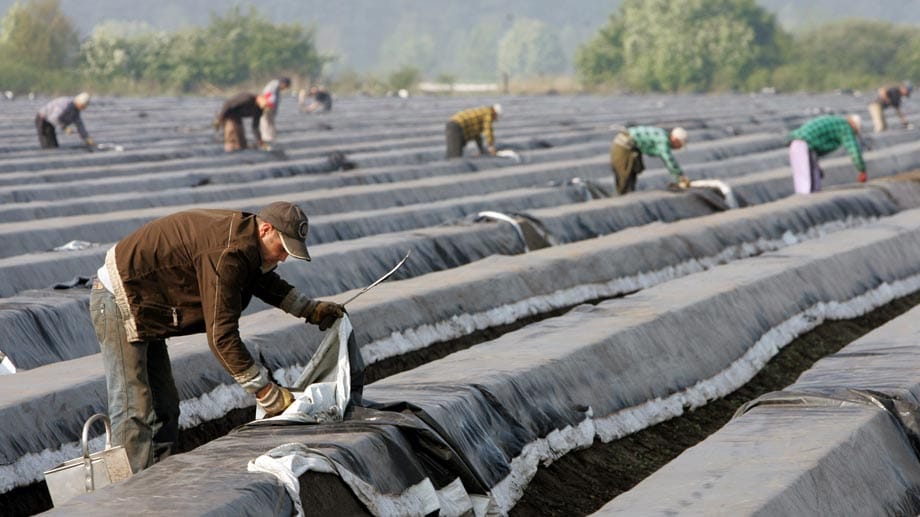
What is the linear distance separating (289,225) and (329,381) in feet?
2.84

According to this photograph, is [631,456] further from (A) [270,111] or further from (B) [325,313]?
(A) [270,111]

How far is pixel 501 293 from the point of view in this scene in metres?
9.66

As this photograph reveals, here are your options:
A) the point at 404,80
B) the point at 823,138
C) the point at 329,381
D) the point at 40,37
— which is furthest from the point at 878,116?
the point at 40,37

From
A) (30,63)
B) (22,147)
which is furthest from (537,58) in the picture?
(22,147)

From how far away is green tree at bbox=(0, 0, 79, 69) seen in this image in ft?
156

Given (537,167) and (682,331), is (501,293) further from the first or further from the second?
(537,167)

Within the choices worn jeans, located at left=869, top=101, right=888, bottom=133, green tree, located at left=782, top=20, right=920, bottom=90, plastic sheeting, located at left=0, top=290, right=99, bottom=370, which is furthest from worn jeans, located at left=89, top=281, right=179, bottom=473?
green tree, located at left=782, top=20, right=920, bottom=90

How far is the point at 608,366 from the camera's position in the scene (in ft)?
24.5

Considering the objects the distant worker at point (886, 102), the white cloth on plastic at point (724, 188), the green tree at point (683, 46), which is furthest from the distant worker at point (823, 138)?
the green tree at point (683, 46)

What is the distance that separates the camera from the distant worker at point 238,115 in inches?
727

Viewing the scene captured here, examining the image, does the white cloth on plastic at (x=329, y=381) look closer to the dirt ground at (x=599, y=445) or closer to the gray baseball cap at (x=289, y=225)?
the gray baseball cap at (x=289, y=225)

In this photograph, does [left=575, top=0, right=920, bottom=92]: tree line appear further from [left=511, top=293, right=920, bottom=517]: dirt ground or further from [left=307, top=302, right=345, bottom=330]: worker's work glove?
[left=307, top=302, right=345, bottom=330]: worker's work glove

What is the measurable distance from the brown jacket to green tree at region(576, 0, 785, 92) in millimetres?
48946

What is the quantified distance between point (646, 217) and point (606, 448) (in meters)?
6.97
